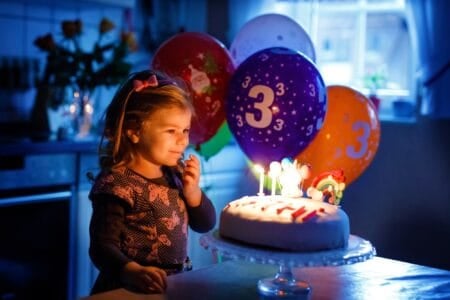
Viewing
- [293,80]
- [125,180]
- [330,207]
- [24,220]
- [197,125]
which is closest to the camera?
[330,207]

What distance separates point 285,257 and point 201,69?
99 centimetres

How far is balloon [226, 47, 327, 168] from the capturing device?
195 cm

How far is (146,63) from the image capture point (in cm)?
396

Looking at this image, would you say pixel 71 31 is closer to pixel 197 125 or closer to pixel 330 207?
pixel 197 125

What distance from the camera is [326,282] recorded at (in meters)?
1.53

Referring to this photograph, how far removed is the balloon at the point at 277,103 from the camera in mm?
1952

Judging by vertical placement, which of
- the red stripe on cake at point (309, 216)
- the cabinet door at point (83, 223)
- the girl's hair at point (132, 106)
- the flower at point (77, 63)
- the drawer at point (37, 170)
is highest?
the flower at point (77, 63)

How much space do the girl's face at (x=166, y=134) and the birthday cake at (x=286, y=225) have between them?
203 mm

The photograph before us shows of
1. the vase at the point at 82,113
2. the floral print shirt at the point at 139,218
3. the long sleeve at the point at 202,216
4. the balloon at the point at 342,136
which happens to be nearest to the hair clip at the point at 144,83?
the floral print shirt at the point at 139,218

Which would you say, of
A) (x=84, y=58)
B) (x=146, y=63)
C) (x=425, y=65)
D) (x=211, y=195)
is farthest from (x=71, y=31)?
(x=425, y=65)

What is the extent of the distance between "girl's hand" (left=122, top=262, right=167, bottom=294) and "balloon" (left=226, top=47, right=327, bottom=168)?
74 centimetres

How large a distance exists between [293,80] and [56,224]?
1.44 meters

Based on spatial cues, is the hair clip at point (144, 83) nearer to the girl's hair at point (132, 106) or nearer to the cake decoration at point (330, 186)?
the girl's hair at point (132, 106)

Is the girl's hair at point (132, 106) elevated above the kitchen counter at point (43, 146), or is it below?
above
